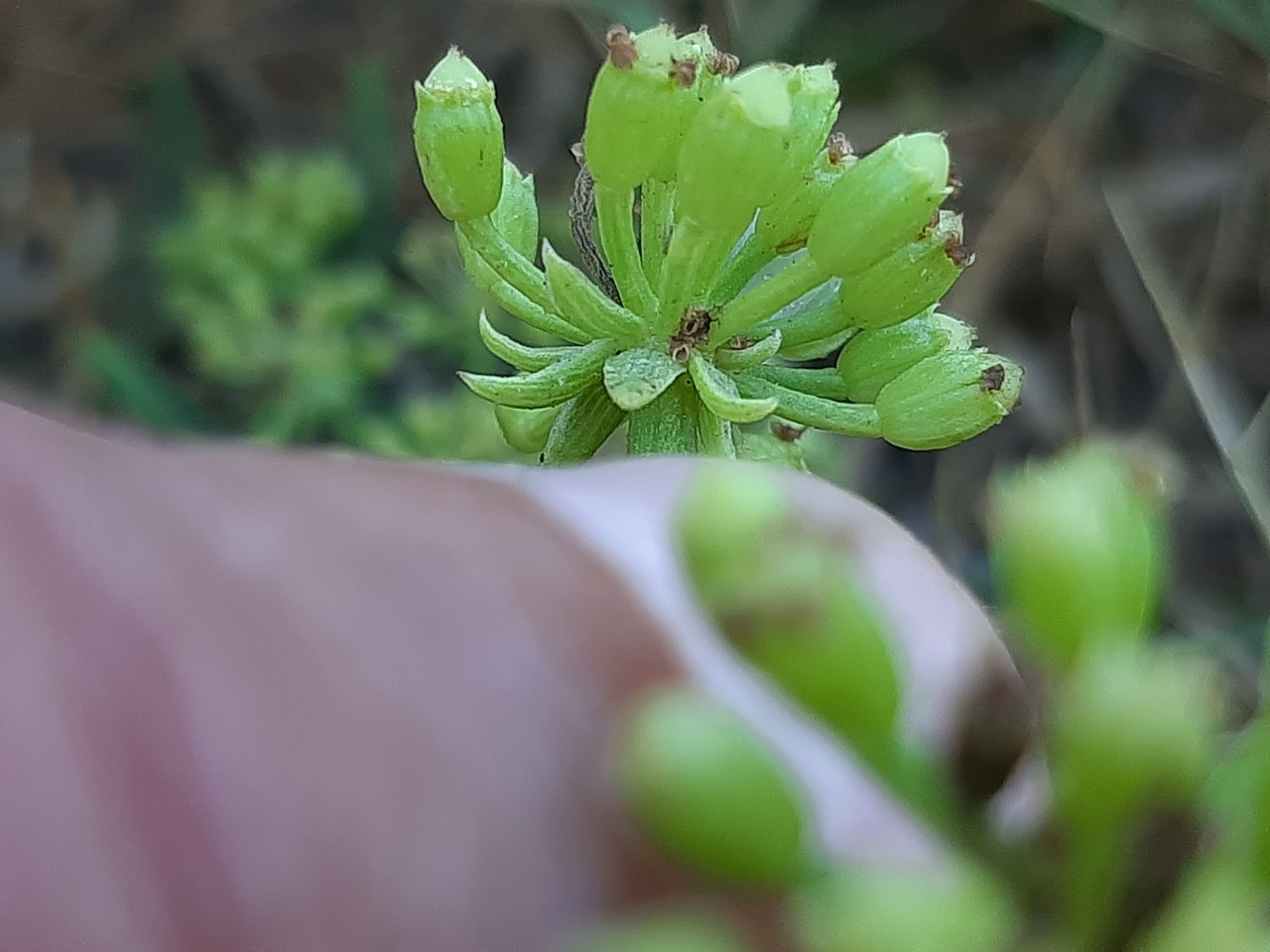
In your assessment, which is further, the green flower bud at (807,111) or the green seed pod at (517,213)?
the green seed pod at (517,213)

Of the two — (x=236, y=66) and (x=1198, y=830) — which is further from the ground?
(x=236, y=66)

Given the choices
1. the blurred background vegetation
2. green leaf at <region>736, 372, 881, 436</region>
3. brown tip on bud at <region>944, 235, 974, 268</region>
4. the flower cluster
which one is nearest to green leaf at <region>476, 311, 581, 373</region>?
the flower cluster

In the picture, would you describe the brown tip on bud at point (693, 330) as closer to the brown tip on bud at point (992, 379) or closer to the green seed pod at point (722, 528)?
the brown tip on bud at point (992, 379)

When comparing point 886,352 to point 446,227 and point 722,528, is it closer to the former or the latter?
point 722,528

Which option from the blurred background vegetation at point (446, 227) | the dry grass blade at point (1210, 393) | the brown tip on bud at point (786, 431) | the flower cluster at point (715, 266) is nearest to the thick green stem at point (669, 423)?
the flower cluster at point (715, 266)

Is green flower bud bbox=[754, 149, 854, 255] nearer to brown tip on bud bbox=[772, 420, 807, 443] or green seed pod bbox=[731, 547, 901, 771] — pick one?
brown tip on bud bbox=[772, 420, 807, 443]

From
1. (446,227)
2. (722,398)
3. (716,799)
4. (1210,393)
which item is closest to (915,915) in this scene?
(716,799)

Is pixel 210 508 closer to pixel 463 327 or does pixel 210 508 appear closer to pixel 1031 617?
pixel 1031 617

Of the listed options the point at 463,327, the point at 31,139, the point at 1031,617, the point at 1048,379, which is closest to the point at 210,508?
the point at 1031,617
